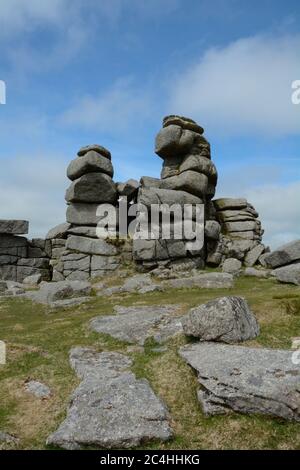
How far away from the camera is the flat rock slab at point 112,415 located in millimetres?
12336

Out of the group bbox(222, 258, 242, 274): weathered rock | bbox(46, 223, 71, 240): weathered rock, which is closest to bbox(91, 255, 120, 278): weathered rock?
bbox(46, 223, 71, 240): weathered rock

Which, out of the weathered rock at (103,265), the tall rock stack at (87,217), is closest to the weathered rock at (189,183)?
the tall rock stack at (87,217)

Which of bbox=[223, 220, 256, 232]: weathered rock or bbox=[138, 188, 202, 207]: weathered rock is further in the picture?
bbox=[223, 220, 256, 232]: weathered rock

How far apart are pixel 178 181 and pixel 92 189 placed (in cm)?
1017

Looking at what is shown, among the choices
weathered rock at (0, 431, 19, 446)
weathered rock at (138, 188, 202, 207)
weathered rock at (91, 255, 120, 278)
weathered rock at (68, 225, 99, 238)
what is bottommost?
weathered rock at (0, 431, 19, 446)

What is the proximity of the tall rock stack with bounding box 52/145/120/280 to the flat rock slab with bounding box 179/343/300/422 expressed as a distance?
104ft

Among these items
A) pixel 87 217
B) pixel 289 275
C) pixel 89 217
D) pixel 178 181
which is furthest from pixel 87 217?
pixel 289 275

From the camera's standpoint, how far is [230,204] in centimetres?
5428

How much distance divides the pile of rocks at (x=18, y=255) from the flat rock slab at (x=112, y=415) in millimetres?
36128

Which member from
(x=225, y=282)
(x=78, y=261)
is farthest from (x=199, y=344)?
(x=78, y=261)

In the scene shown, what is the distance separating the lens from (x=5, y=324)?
89.9 feet

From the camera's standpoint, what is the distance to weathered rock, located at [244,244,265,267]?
4828 centimetres

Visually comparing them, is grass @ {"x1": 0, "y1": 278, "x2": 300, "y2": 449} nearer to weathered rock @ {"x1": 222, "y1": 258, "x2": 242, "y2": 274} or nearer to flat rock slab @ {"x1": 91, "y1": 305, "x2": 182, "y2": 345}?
flat rock slab @ {"x1": 91, "y1": 305, "x2": 182, "y2": 345}
